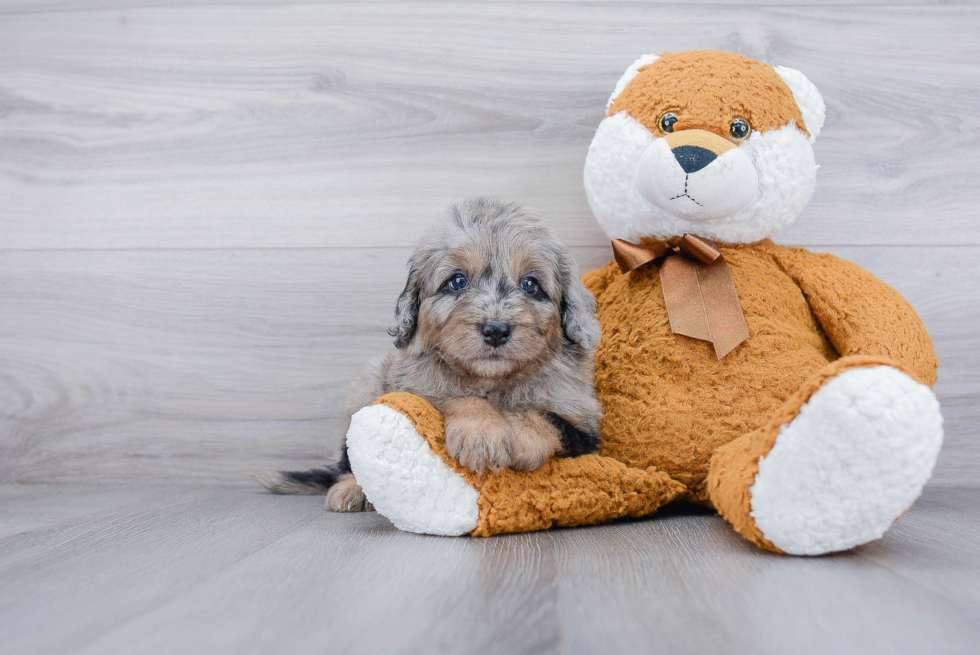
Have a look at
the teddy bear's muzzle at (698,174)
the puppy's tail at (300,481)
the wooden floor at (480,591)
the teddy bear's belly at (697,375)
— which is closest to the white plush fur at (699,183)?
the teddy bear's muzzle at (698,174)

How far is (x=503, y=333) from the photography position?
→ 1450 mm

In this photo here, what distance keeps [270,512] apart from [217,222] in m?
0.99

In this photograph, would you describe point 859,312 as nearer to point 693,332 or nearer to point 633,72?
point 693,332

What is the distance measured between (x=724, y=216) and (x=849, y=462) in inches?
28.1

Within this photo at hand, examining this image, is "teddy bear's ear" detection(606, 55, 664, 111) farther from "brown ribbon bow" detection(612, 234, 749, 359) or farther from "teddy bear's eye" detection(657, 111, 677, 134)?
"brown ribbon bow" detection(612, 234, 749, 359)

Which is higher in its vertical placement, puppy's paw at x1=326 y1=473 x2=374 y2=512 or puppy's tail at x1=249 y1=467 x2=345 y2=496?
puppy's paw at x1=326 y1=473 x2=374 y2=512

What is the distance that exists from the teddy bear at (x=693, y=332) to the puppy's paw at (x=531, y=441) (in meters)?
0.04

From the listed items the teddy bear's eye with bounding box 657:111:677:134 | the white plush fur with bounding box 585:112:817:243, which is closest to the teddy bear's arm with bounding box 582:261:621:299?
the white plush fur with bounding box 585:112:817:243

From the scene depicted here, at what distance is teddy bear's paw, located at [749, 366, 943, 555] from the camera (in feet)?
3.50

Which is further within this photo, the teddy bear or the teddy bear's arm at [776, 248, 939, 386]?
the teddy bear's arm at [776, 248, 939, 386]

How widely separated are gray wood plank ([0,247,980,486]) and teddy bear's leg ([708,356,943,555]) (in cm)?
112

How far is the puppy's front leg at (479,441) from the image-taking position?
1.35m

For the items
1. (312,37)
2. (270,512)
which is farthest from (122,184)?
(270,512)

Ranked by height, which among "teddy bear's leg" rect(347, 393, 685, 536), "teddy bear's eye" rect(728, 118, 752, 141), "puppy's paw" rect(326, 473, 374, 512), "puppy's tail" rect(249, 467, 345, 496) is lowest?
"puppy's tail" rect(249, 467, 345, 496)
